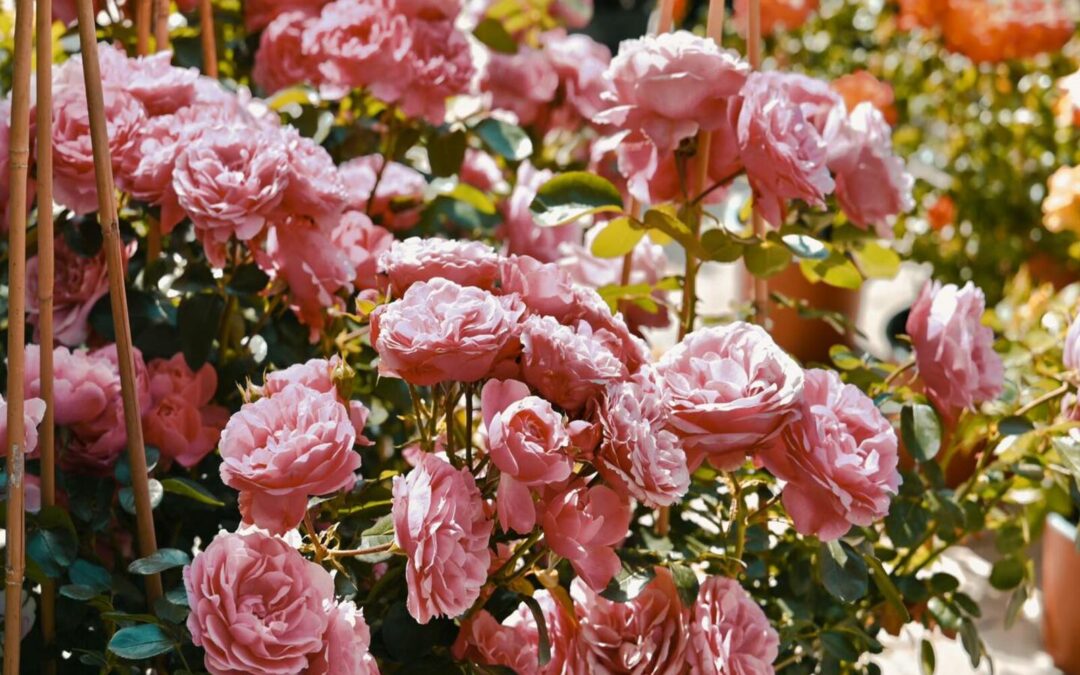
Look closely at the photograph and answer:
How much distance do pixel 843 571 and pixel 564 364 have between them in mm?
265

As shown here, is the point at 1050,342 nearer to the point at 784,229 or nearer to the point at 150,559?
the point at 784,229

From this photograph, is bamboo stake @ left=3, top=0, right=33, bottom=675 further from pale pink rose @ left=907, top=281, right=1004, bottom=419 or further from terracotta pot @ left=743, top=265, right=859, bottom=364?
terracotta pot @ left=743, top=265, right=859, bottom=364

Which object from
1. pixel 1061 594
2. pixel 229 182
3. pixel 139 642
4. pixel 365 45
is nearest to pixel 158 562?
pixel 139 642

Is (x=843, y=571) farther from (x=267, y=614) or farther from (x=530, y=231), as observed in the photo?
(x=530, y=231)

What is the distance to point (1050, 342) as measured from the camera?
3.63 feet

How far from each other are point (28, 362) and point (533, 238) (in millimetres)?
578

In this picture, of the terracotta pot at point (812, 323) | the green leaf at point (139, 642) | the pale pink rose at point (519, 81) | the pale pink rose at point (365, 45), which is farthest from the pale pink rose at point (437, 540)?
the terracotta pot at point (812, 323)

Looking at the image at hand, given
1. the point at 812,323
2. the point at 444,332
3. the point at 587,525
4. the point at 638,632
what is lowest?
the point at 812,323

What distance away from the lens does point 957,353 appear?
89 cm

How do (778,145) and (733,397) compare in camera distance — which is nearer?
(733,397)

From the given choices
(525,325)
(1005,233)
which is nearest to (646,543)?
(525,325)

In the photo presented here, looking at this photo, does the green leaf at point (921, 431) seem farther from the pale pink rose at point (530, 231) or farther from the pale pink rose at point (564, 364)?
the pale pink rose at point (530, 231)

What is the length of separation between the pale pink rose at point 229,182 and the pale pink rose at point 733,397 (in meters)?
0.30

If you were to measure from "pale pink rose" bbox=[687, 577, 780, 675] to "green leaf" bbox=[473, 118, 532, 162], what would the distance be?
55 centimetres
